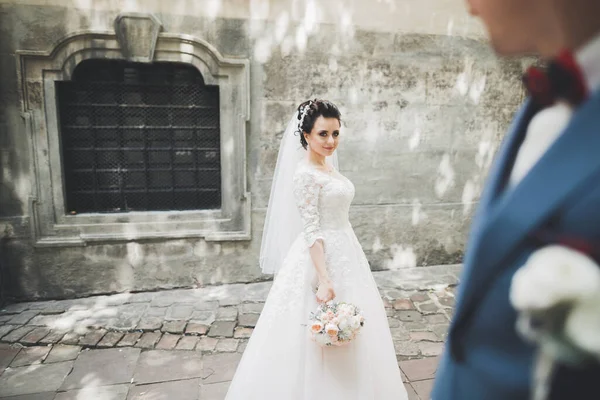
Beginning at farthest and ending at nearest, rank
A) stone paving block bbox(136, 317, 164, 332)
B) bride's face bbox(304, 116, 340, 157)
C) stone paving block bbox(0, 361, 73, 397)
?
stone paving block bbox(136, 317, 164, 332), stone paving block bbox(0, 361, 73, 397), bride's face bbox(304, 116, 340, 157)

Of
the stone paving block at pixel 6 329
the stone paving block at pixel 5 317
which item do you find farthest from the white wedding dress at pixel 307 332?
the stone paving block at pixel 5 317

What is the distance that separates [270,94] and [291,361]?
3.43 m

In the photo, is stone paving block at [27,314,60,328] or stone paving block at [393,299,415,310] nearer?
stone paving block at [27,314,60,328]

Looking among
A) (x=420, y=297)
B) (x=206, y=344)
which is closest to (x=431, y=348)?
(x=420, y=297)

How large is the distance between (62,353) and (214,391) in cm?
167

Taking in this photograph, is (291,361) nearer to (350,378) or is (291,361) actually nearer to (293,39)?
(350,378)

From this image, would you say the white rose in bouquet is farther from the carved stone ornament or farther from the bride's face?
the carved stone ornament

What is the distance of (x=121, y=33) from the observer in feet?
14.3

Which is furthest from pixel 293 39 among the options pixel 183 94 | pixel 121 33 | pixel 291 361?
pixel 291 361

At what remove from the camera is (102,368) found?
11.1 feet

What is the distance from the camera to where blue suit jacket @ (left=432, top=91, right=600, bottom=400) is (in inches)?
28.0

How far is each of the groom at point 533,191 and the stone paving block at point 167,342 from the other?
3.39 m

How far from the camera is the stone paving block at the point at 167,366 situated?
3.26 meters

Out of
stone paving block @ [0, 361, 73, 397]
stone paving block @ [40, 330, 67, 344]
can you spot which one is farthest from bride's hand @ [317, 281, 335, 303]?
stone paving block @ [40, 330, 67, 344]
